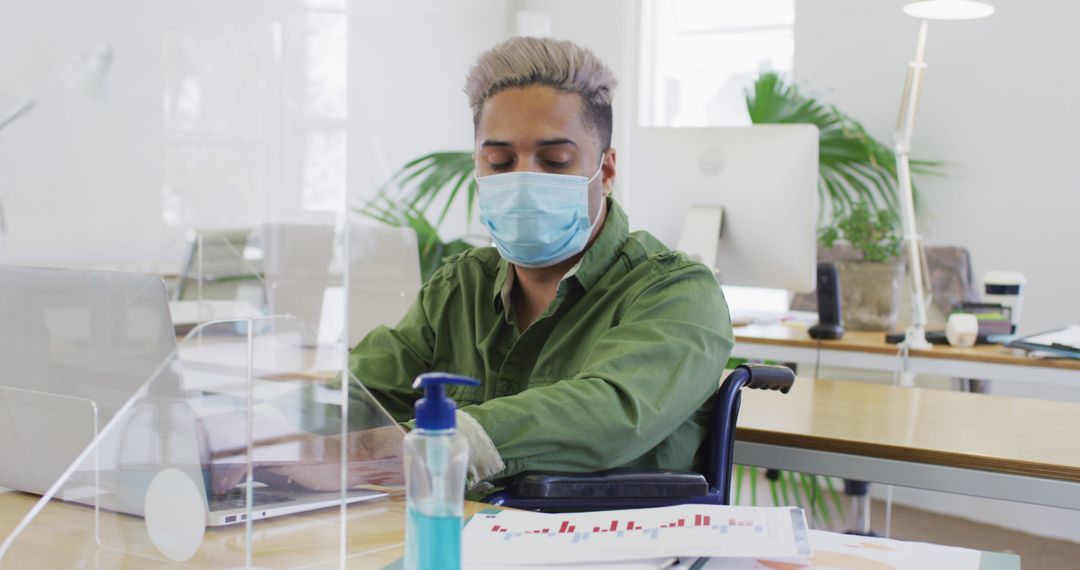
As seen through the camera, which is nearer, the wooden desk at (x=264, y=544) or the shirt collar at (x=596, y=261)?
the wooden desk at (x=264, y=544)

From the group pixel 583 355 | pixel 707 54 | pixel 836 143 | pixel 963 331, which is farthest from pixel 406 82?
pixel 583 355

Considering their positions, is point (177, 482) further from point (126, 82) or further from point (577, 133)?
point (126, 82)

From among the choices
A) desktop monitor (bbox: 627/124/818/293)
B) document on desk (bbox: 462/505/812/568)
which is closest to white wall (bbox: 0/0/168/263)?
desktop monitor (bbox: 627/124/818/293)

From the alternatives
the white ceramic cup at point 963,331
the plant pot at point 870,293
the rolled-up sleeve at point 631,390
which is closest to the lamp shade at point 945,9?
→ the plant pot at point 870,293

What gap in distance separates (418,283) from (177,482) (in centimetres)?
220

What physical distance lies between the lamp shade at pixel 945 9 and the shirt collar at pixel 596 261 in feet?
4.96

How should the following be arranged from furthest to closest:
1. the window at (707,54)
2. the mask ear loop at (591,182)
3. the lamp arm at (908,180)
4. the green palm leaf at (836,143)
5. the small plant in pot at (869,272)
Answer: the window at (707,54) < the green palm leaf at (836,143) < the small plant in pot at (869,272) < the lamp arm at (908,180) < the mask ear loop at (591,182)

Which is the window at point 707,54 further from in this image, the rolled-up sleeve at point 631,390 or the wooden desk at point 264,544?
the wooden desk at point 264,544

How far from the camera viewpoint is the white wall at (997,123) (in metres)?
3.84

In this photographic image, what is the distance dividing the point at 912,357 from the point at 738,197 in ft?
1.85

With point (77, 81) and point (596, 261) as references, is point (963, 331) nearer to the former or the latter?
point (596, 261)

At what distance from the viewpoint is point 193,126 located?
4578mm

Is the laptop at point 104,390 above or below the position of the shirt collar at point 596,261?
below

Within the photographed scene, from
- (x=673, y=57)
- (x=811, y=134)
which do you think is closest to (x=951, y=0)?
(x=811, y=134)
